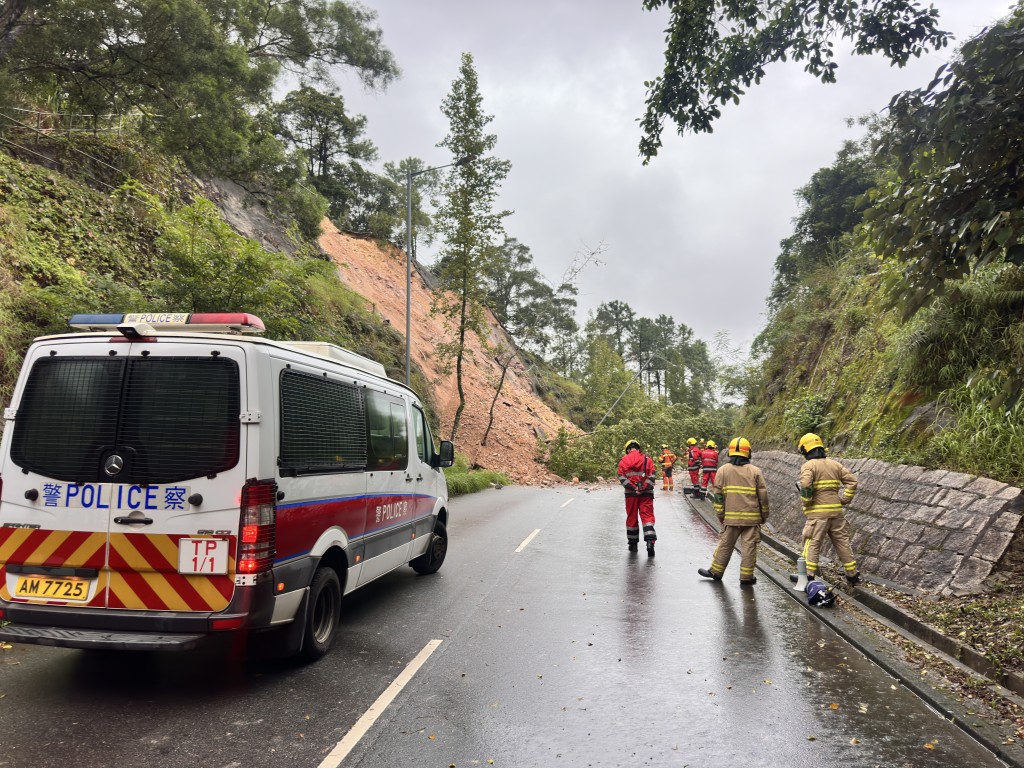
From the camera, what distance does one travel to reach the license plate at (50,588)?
14.3ft

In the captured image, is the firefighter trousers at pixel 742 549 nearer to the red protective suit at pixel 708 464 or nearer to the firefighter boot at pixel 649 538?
the firefighter boot at pixel 649 538

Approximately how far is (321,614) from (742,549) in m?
5.50

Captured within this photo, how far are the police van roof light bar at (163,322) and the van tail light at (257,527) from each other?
1202 millimetres

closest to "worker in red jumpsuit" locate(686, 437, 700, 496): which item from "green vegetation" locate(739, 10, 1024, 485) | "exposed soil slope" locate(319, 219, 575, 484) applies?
"green vegetation" locate(739, 10, 1024, 485)

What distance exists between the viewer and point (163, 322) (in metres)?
4.86

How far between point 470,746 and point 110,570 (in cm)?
262

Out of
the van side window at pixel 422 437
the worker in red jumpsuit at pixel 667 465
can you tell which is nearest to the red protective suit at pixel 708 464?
the worker in red jumpsuit at pixel 667 465

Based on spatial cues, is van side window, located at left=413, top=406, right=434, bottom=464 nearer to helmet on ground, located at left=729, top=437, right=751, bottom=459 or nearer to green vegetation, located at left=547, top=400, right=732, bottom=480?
helmet on ground, located at left=729, top=437, right=751, bottom=459

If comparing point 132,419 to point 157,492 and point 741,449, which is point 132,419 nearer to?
point 157,492

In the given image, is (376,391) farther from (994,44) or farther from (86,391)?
(994,44)

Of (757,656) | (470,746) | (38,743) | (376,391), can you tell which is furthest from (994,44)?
(38,743)

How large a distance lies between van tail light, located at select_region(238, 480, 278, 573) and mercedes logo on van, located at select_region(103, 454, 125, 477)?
88cm

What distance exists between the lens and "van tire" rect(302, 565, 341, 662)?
4.98m

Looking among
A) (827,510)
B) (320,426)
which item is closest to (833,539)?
(827,510)
